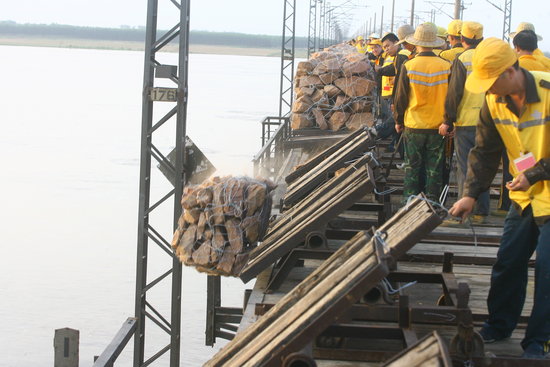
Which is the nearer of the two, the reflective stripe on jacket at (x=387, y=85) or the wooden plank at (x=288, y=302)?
the wooden plank at (x=288, y=302)

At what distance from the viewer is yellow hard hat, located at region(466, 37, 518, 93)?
4832 millimetres

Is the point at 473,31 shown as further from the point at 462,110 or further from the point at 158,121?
the point at 158,121

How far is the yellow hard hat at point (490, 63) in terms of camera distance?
15.9 ft

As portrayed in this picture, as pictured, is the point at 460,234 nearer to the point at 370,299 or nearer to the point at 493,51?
the point at 370,299

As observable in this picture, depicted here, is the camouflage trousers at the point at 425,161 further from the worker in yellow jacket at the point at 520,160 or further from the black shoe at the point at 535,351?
the black shoe at the point at 535,351

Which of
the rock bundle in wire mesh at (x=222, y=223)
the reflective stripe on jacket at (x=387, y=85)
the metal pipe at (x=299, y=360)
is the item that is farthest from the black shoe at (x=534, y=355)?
the reflective stripe on jacket at (x=387, y=85)

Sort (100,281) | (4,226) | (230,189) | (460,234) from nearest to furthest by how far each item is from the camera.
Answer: (460,234)
(230,189)
(100,281)
(4,226)

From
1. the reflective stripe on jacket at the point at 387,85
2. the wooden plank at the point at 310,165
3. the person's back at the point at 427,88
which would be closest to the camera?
the person's back at the point at 427,88

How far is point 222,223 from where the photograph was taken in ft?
30.9

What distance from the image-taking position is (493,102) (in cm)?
520

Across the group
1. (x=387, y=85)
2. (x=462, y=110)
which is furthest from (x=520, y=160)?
(x=387, y=85)

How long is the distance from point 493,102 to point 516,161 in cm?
37

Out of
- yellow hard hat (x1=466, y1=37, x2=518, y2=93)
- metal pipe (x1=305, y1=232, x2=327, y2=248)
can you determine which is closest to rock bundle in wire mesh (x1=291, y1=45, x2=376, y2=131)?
metal pipe (x1=305, y1=232, x2=327, y2=248)

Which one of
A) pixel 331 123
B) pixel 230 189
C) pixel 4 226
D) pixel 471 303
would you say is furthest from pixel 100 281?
pixel 471 303
